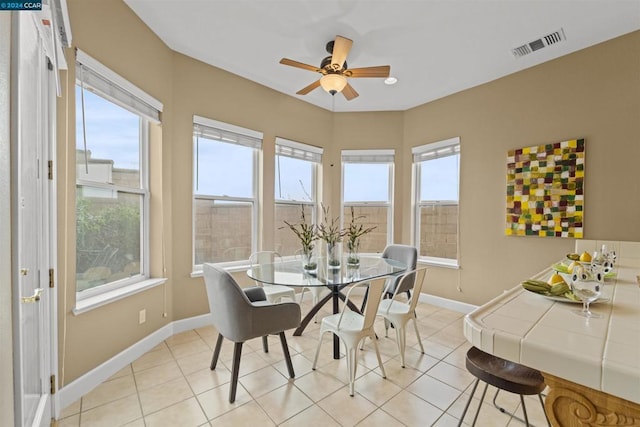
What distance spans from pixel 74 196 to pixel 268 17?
2064 mm

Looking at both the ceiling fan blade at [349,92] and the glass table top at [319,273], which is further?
the ceiling fan blade at [349,92]

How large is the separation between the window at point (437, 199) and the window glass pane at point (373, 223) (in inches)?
19.9

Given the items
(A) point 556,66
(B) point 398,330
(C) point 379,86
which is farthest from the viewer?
(C) point 379,86

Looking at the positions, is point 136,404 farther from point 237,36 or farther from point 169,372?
point 237,36

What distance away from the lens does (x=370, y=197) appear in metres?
4.40

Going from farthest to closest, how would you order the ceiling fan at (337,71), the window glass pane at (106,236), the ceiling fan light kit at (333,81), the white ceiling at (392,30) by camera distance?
the ceiling fan light kit at (333,81)
the ceiling fan at (337,71)
the white ceiling at (392,30)
the window glass pane at (106,236)

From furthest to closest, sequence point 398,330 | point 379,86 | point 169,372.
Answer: point 379,86 < point 398,330 < point 169,372

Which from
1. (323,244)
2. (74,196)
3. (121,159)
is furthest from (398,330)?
(121,159)

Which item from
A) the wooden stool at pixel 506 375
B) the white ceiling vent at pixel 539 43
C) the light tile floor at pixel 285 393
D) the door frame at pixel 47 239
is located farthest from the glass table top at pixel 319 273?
the white ceiling vent at pixel 539 43

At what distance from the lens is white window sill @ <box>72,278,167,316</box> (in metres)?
1.95

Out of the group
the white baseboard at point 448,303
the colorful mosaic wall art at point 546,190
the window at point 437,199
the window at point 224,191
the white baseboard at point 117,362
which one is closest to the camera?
the white baseboard at point 117,362

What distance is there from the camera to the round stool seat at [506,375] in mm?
1139

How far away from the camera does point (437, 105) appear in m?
3.88

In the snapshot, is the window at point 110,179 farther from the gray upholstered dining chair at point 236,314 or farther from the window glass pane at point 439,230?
the window glass pane at point 439,230
